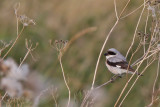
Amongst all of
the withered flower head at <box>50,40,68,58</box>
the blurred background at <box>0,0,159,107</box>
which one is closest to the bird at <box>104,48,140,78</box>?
the blurred background at <box>0,0,159,107</box>

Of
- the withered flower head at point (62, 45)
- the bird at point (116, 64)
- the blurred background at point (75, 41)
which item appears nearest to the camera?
the withered flower head at point (62, 45)

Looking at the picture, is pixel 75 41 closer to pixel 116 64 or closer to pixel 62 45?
pixel 116 64

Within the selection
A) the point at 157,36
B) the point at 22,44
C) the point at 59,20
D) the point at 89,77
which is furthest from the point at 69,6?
the point at 157,36

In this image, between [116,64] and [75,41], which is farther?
[75,41]

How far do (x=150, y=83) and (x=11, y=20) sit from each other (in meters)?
1.52

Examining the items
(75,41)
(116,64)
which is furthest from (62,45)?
(75,41)

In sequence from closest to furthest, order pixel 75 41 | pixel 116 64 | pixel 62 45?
pixel 62 45 → pixel 116 64 → pixel 75 41

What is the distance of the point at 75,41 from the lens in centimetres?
353

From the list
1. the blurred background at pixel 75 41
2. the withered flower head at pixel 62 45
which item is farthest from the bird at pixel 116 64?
the withered flower head at pixel 62 45

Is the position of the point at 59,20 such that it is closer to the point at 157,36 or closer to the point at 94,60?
the point at 94,60

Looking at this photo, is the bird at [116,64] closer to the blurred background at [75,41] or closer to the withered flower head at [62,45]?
the blurred background at [75,41]

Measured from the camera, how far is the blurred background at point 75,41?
3.00 meters

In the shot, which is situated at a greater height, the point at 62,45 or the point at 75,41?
the point at 62,45

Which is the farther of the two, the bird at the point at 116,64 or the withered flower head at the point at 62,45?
the bird at the point at 116,64
